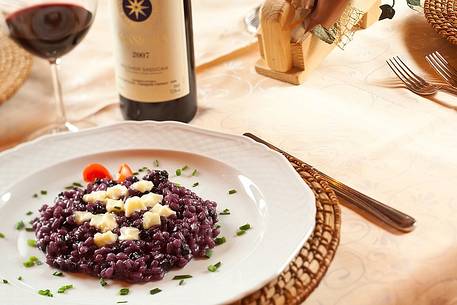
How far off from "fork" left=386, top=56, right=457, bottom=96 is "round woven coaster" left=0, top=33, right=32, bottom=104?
28.6 inches

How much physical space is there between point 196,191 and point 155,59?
0.27m

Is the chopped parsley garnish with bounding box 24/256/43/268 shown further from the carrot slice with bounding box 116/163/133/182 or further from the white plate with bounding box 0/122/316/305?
the carrot slice with bounding box 116/163/133/182

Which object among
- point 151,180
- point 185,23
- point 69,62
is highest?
point 185,23

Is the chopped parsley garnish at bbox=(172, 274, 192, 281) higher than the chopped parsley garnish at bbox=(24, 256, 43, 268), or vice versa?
the chopped parsley garnish at bbox=(172, 274, 192, 281)

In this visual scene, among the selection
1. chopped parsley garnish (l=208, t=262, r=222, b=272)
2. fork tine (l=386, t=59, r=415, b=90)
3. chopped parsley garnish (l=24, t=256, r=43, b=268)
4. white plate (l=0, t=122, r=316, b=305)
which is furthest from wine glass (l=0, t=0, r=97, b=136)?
fork tine (l=386, t=59, r=415, b=90)

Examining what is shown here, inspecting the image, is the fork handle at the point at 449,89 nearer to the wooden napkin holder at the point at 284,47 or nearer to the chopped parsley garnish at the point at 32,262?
the wooden napkin holder at the point at 284,47

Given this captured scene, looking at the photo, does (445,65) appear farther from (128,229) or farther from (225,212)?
→ (128,229)


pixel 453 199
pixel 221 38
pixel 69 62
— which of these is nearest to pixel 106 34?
pixel 69 62

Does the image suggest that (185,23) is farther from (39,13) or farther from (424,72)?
(424,72)

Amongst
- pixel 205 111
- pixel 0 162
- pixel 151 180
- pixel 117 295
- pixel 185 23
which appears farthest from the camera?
pixel 205 111

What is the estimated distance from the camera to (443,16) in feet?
5.13

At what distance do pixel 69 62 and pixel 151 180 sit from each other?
649 mm

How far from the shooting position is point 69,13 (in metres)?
1.24

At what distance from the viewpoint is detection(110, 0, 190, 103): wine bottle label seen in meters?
1.25
